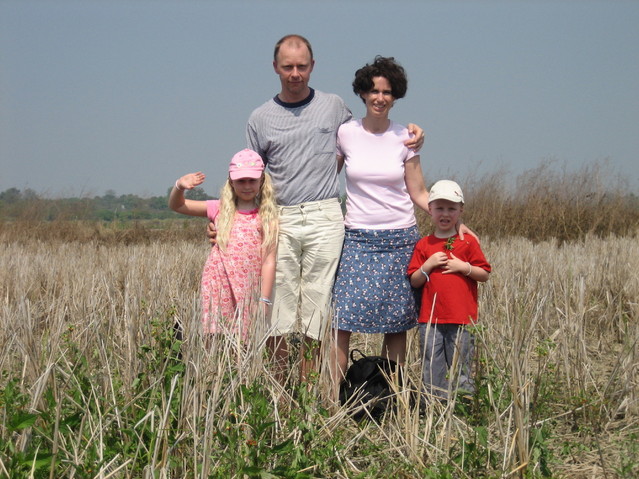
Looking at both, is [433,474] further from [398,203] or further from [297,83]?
[297,83]

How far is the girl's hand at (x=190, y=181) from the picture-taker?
3.68m

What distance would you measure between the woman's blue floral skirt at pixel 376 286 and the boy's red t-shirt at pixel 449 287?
92 mm

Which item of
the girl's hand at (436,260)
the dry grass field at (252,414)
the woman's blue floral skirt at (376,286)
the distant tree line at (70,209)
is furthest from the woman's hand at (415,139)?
the distant tree line at (70,209)

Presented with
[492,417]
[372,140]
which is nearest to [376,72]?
[372,140]

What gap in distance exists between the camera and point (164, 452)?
2320mm

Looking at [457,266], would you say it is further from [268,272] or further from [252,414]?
[252,414]

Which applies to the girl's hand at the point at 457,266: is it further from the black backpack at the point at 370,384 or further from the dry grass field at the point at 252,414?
the black backpack at the point at 370,384

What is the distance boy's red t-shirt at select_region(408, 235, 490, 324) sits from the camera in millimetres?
3443

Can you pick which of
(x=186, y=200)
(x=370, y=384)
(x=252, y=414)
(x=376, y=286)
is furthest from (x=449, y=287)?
(x=186, y=200)

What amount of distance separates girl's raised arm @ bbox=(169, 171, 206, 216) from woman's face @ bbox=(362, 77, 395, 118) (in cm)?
100

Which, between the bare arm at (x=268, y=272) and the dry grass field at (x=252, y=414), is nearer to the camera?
the dry grass field at (x=252, y=414)

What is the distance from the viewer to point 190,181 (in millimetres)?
3695

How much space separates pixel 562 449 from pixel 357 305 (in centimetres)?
122

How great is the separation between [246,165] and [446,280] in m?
1.21
